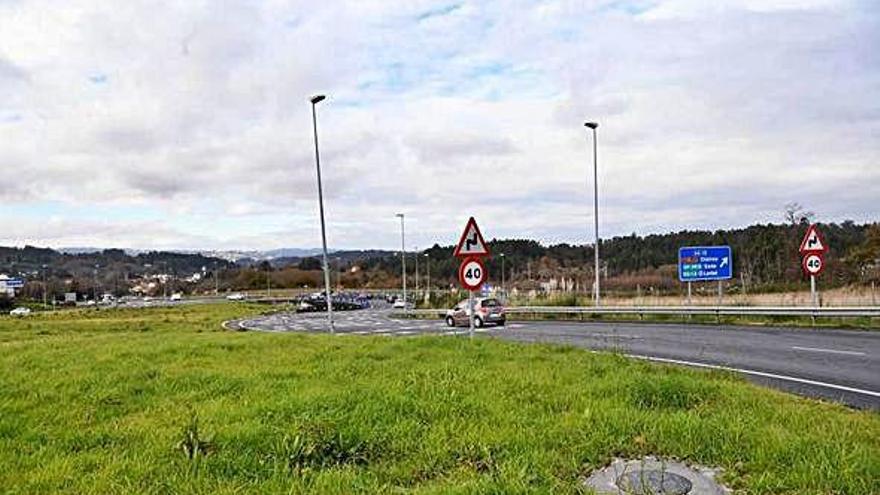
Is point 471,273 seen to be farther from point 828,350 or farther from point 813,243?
point 813,243

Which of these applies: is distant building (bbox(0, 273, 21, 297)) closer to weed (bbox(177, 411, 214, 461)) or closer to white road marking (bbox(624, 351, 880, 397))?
white road marking (bbox(624, 351, 880, 397))

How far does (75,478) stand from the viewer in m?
5.25

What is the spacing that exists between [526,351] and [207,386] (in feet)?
18.6

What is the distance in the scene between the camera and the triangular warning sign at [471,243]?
1425cm

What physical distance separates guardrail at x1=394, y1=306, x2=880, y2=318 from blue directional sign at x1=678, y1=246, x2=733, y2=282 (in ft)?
5.81

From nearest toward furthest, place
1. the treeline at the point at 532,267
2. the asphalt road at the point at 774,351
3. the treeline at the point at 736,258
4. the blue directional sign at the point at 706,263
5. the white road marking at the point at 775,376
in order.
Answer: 1. the white road marking at the point at 775,376
2. the asphalt road at the point at 774,351
3. the blue directional sign at the point at 706,263
4. the treeline at the point at 736,258
5. the treeline at the point at 532,267

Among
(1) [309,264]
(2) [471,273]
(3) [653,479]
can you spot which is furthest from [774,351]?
(1) [309,264]

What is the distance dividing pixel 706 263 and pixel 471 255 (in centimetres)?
1884

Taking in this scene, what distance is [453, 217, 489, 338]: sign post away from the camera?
561 inches

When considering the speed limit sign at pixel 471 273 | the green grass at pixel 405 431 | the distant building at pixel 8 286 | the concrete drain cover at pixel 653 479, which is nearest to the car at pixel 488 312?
the speed limit sign at pixel 471 273

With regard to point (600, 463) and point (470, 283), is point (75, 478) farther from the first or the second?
point (470, 283)

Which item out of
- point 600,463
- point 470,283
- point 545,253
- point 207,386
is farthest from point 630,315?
point 545,253

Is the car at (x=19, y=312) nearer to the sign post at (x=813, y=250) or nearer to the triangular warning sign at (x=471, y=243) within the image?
the triangular warning sign at (x=471, y=243)

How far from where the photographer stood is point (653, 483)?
498 cm
